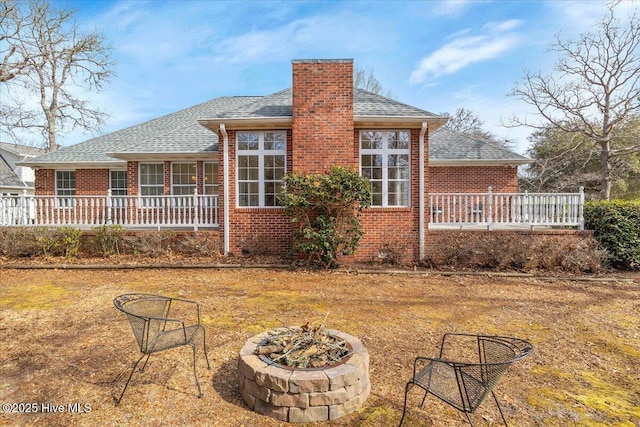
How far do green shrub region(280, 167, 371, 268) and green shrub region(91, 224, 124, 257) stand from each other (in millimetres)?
5110

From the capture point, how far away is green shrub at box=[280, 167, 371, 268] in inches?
320

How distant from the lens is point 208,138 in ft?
42.1

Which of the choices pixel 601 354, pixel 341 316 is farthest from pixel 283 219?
pixel 601 354

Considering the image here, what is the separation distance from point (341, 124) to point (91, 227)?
813 centimetres

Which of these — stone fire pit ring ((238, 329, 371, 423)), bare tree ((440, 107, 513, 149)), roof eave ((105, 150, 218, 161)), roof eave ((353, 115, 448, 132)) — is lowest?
stone fire pit ring ((238, 329, 371, 423))

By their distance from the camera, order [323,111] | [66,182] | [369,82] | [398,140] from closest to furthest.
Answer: [323,111]
[398,140]
[66,182]
[369,82]

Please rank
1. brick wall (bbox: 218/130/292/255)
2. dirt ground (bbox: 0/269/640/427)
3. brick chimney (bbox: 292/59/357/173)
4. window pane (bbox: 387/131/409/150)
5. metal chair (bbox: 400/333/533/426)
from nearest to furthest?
metal chair (bbox: 400/333/533/426) → dirt ground (bbox: 0/269/640/427) → brick chimney (bbox: 292/59/357/173) → window pane (bbox: 387/131/409/150) → brick wall (bbox: 218/130/292/255)

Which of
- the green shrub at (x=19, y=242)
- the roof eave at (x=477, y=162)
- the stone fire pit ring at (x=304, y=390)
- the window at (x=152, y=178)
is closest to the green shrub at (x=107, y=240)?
the green shrub at (x=19, y=242)

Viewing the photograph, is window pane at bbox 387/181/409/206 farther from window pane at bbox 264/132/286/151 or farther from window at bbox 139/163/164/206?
window at bbox 139/163/164/206

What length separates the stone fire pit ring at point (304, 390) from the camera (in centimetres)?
270

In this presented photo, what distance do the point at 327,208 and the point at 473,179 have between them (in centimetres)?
800

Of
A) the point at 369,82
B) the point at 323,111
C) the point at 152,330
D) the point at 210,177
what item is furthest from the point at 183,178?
the point at 369,82

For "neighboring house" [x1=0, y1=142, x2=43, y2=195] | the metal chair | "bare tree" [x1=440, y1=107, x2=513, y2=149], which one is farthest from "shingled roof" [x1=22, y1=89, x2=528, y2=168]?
"bare tree" [x1=440, y1=107, x2=513, y2=149]

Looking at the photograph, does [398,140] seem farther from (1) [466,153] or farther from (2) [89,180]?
(2) [89,180]
